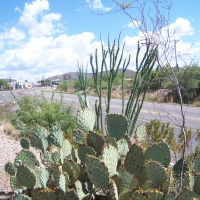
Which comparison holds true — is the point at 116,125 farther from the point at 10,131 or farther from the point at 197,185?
the point at 10,131

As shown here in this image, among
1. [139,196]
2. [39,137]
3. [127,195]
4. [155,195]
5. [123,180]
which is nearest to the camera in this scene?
[155,195]

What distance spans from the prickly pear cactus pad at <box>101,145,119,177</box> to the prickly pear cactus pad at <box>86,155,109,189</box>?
134mm

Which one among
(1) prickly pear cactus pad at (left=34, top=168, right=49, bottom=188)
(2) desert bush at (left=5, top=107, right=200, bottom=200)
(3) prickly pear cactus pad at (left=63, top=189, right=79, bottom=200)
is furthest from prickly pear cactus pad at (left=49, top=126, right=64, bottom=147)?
(3) prickly pear cactus pad at (left=63, top=189, right=79, bottom=200)

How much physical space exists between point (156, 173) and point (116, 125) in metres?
1.00

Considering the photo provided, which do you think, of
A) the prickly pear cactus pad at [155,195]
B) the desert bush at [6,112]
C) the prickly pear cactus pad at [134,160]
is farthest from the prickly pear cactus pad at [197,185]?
the desert bush at [6,112]

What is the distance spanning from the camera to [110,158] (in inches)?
143

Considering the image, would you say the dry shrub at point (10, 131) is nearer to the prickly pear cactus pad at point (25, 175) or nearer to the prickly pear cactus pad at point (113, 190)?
the prickly pear cactus pad at point (25, 175)

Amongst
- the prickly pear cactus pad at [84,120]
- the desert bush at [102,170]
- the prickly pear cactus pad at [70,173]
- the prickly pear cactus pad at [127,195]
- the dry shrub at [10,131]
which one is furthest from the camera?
the dry shrub at [10,131]

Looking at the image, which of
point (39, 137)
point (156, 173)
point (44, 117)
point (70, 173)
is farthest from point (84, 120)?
point (44, 117)

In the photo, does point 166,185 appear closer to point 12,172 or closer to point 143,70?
point 12,172

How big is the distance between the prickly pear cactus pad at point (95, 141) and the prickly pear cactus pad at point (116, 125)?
14cm

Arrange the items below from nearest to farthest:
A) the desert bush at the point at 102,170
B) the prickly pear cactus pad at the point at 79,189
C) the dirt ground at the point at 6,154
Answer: the desert bush at the point at 102,170, the prickly pear cactus pad at the point at 79,189, the dirt ground at the point at 6,154

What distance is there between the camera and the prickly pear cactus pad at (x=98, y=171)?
341 centimetres

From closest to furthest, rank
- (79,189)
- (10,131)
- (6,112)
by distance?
(79,189) → (10,131) → (6,112)
